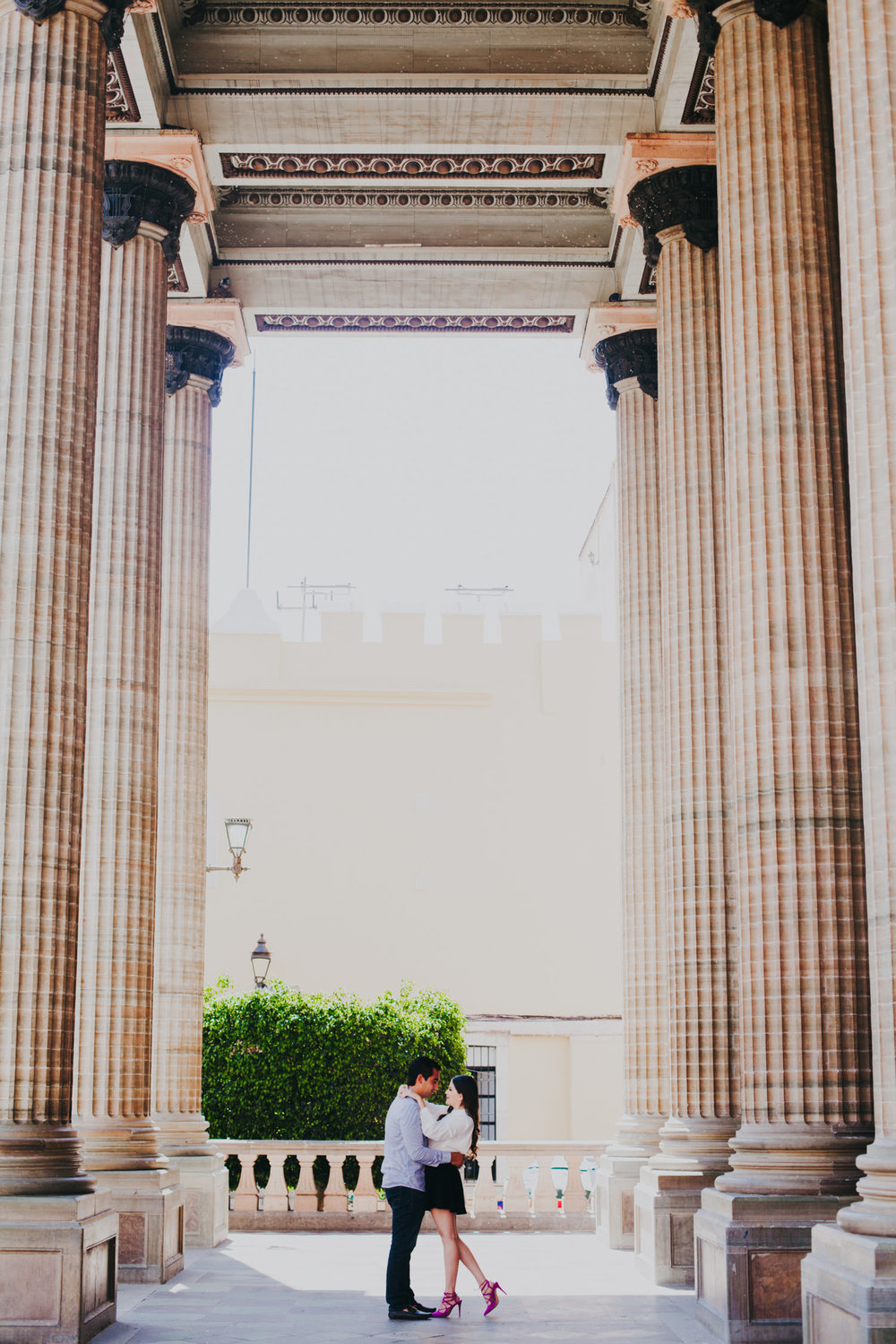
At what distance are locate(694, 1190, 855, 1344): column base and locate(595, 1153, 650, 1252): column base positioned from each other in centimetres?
641

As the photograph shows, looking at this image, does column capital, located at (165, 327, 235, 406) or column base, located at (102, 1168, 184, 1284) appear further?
column capital, located at (165, 327, 235, 406)

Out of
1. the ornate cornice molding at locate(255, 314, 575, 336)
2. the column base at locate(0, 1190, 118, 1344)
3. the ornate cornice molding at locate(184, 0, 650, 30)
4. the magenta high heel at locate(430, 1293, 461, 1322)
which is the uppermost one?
the ornate cornice molding at locate(184, 0, 650, 30)

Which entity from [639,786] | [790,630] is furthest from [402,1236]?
[639,786]

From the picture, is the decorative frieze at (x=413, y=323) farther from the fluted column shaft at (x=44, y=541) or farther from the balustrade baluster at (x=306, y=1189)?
the balustrade baluster at (x=306, y=1189)

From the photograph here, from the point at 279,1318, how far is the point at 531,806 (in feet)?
62.8

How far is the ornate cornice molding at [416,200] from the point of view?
19.7 m

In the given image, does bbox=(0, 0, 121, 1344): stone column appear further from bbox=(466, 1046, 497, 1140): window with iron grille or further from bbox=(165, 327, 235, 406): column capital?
bbox=(466, 1046, 497, 1140): window with iron grille

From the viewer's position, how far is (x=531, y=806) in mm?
30484

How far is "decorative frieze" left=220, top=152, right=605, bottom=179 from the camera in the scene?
1798 centimetres

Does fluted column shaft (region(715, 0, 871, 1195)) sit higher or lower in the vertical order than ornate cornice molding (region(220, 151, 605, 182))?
lower

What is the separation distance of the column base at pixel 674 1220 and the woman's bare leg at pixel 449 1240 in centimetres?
261

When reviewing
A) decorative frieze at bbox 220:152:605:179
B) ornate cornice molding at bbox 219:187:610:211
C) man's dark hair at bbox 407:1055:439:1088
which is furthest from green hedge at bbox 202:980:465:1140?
decorative frieze at bbox 220:152:605:179

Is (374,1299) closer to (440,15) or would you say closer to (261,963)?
(261,963)

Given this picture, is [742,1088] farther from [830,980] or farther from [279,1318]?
[279,1318]
